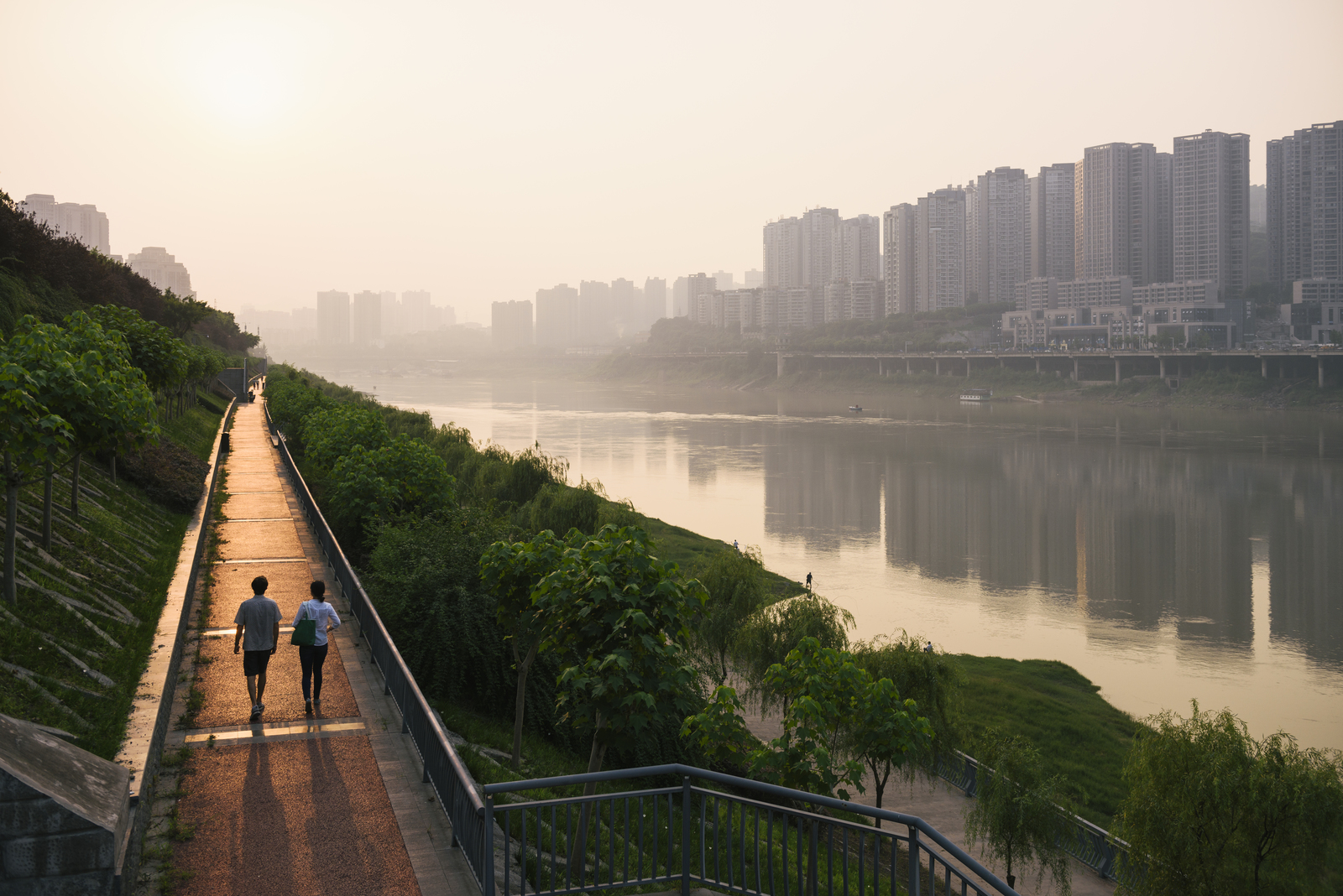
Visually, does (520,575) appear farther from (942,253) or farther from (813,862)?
(942,253)

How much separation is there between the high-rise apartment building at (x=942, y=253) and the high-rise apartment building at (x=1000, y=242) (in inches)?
108

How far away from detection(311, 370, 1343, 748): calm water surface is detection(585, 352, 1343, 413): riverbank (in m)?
6.70

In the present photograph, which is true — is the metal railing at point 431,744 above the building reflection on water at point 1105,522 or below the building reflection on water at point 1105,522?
above

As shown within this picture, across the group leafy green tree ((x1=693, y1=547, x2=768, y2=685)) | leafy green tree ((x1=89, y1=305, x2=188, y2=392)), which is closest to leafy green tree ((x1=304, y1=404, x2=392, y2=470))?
leafy green tree ((x1=89, y1=305, x2=188, y2=392))

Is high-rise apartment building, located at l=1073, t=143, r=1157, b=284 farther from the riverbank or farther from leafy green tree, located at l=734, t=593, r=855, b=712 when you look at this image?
leafy green tree, located at l=734, t=593, r=855, b=712

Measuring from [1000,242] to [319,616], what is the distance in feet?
659

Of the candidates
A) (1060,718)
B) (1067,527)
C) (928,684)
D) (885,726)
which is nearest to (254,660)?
(885,726)

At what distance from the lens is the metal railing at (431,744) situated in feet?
21.9

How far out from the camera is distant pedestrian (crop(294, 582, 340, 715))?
9.93 m

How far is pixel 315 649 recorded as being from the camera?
9.94 m

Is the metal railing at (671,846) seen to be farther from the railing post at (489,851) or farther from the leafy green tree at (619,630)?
the leafy green tree at (619,630)

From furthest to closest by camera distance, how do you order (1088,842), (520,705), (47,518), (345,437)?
(345,437)
(1088,842)
(47,518)
(520,705)

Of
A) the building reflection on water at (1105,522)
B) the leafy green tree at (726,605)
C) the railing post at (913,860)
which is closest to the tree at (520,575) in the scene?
the railing post at (913,860)

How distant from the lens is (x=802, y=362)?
160 metres
